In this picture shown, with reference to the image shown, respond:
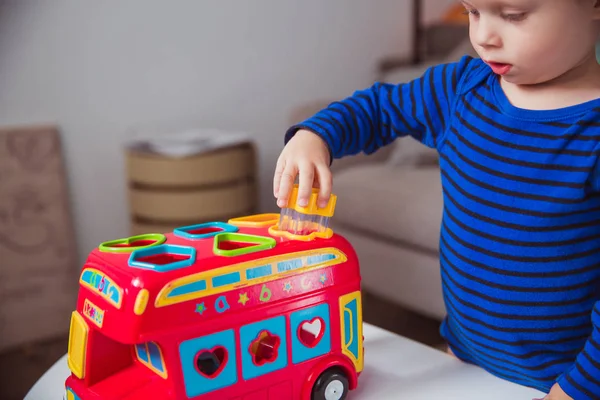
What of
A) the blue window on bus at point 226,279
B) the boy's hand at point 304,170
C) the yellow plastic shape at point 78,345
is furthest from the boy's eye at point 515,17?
the yellow plastic shape at point 78,345

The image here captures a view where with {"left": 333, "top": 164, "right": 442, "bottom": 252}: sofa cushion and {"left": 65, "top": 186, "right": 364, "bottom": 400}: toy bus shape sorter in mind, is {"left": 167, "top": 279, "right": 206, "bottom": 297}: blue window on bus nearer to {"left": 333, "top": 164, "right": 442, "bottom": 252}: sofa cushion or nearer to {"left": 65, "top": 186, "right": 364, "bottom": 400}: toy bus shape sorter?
{"left": 65, "top": 186, "right": 364, "bottom": 400}: toy bus shape sorter

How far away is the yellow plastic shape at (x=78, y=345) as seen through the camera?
573mm

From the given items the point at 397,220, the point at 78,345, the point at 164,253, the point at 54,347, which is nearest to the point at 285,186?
the point at 164,253

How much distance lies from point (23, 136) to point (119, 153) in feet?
0.91

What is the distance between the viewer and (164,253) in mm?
590

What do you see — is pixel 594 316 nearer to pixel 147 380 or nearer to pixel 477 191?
pixel 477 191

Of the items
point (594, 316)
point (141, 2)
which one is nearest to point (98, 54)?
point (141, 2)

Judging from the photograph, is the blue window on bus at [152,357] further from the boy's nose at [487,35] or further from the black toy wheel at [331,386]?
the boy's nose at [487,35]

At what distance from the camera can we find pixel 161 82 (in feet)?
6.44

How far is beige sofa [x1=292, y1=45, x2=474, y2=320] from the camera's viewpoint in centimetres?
153

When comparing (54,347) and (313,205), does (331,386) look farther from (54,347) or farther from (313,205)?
(54,347)

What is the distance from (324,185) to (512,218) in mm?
182

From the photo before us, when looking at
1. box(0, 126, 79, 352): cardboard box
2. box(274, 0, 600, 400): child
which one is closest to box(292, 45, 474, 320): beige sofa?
box(0, 126, 79, 352): cardboard box

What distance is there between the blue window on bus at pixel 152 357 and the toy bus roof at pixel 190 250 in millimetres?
72
